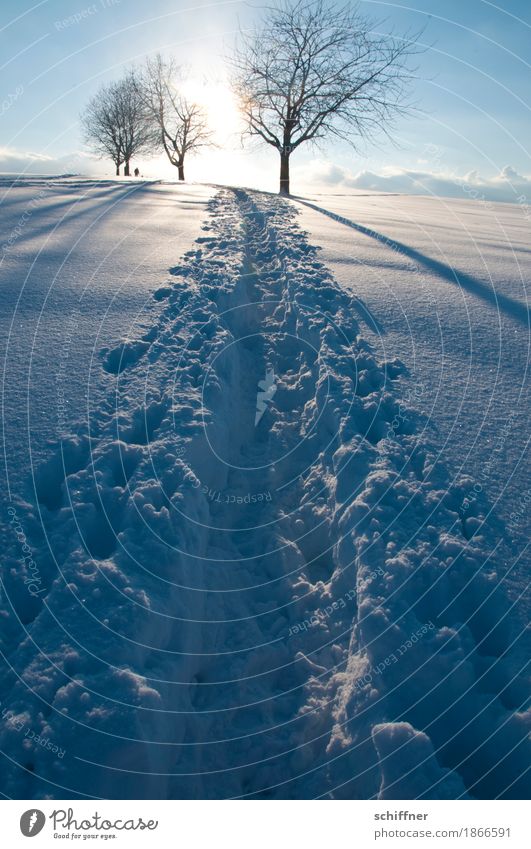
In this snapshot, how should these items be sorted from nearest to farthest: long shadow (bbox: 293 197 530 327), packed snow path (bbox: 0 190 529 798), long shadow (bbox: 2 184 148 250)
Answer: packed snow path (bbox: 0 190 529 798) → long shadow (bbox: 293 197 530 327) → long shadow (bbox: 2 184 148 250)

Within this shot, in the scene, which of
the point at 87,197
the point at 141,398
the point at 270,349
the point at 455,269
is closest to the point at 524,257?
the point at 455,269

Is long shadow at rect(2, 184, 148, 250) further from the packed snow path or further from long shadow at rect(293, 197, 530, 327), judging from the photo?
long shadow at rect(293, 197, 530, 327)

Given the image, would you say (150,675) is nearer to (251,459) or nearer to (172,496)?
(172,496)

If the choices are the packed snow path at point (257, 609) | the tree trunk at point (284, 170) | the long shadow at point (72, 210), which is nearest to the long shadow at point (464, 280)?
the packed snow path at point (257, 609)

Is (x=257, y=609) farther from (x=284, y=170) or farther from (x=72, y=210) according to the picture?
(x=284, y=170)

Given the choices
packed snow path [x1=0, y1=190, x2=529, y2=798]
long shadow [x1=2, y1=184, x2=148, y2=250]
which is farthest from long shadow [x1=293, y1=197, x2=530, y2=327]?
long shadow [x1=2, y1=184, x2=148, y2=250]

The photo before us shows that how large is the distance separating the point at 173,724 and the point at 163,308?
13.5ft

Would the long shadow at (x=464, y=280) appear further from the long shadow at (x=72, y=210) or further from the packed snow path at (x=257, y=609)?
the long shadow at (x=72, y=210)

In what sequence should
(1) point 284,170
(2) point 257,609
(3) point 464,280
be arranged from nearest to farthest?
(2) point 257,609, (3) point 464,280, (1) point 284,170

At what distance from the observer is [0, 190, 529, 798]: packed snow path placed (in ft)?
8.29

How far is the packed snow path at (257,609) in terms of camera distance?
2.53 m

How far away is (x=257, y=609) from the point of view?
3.42 m

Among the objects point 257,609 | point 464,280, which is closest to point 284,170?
point 464,280

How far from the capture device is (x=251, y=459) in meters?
4.52
